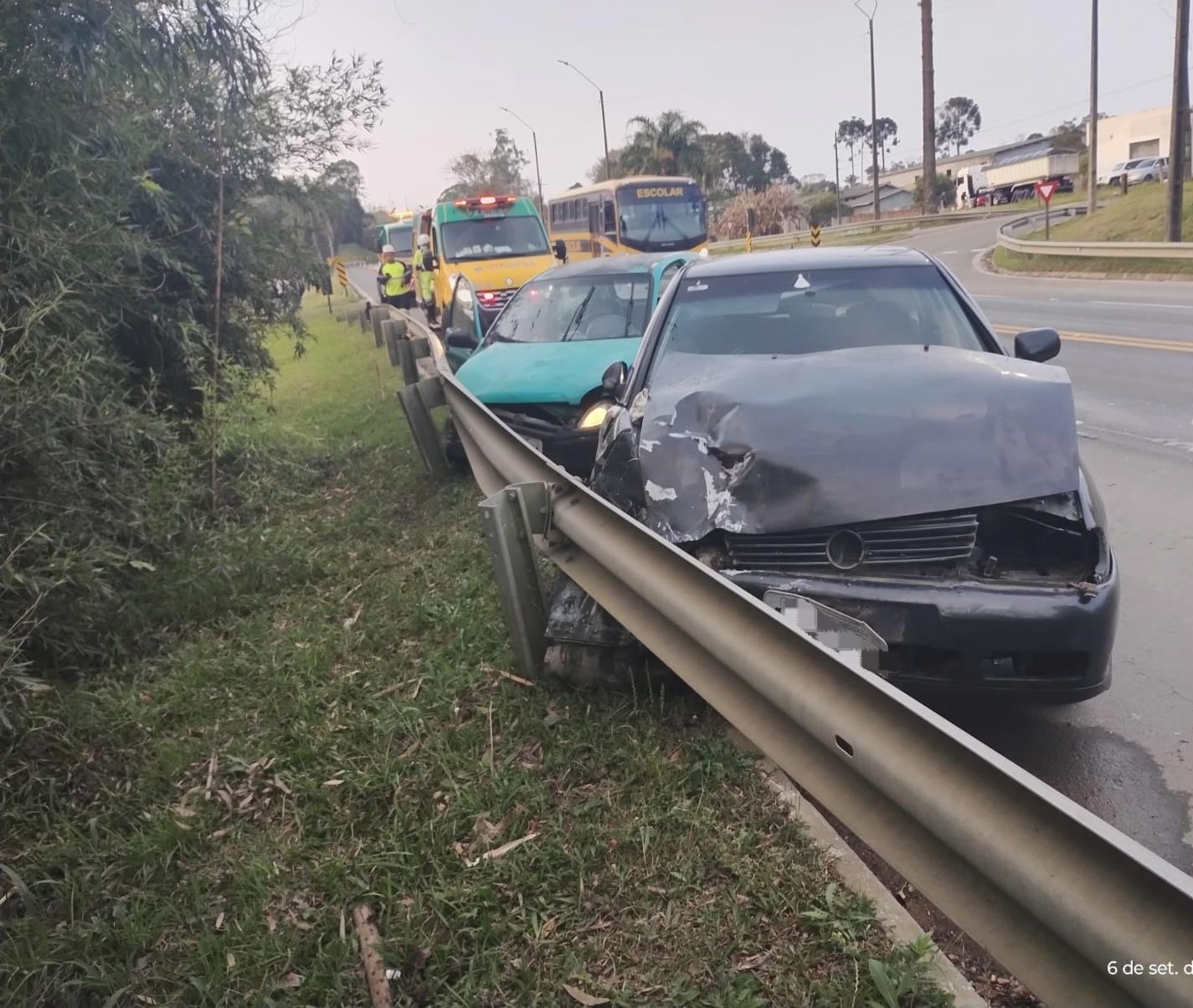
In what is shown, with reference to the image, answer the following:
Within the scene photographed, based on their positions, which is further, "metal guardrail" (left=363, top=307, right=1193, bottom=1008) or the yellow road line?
the yellow road line

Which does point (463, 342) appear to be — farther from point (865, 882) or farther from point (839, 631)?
point (865, 882)

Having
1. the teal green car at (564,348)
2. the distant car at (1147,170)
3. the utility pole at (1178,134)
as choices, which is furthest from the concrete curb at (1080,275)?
the distant car at (1147,170)

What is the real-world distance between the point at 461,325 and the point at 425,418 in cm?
843

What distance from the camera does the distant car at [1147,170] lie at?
5388 cm

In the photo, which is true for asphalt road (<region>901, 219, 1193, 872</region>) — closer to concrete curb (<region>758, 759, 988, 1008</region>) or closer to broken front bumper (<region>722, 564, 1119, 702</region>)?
broken front bumper (<region>722, 564, 1119, 702</region>)

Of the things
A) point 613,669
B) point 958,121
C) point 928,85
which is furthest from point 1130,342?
point 958,121

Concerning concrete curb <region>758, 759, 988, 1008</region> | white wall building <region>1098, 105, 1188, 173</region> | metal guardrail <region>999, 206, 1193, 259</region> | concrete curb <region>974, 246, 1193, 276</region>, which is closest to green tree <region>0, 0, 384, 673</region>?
concrete curb <region>758, 759, 988, 1008</region>

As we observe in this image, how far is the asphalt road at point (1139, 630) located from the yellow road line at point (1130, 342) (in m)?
0.06

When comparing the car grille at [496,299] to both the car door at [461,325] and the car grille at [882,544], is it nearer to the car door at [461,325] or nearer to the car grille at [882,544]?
the car door at [461,325]

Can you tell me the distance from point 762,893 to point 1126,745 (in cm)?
192

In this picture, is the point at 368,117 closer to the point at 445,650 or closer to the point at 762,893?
the point at 445,650

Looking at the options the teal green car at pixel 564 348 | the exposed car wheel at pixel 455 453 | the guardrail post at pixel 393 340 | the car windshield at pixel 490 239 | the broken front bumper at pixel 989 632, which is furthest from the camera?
the car windshield at pixel 490 239

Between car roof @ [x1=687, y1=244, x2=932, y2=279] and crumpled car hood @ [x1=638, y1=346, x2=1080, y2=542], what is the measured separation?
134 cm

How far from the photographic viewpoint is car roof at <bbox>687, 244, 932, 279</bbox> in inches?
219
